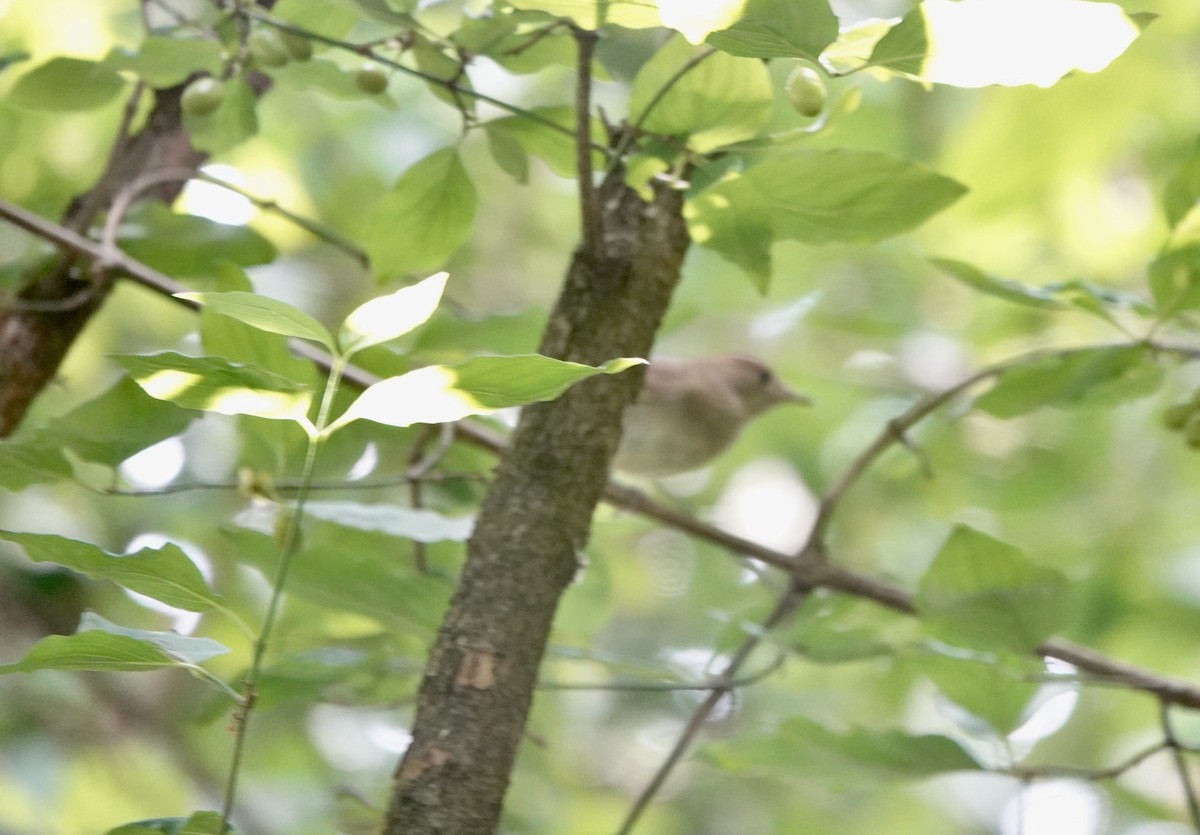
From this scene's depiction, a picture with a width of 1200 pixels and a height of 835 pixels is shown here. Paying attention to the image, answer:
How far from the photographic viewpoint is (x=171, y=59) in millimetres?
1145

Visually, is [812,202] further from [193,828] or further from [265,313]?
[193,828]

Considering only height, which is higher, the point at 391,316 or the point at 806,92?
the point at 806,92

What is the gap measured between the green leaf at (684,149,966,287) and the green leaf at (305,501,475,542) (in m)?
0.39

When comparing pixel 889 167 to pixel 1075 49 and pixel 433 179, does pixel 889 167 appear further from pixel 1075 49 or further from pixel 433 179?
pixel 433 179

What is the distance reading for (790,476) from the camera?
10.6 ft

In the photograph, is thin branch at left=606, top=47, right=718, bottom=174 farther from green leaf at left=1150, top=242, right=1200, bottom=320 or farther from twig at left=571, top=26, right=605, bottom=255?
green leaf at left=1150, top=242, right=1200, bottom=320

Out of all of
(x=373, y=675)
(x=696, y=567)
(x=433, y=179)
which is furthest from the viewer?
(x=696, y=567)

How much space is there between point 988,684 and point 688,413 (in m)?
1.20

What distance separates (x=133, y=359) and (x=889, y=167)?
0.60 m

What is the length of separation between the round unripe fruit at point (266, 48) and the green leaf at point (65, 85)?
0.21 metres

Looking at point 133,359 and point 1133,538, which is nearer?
point 133,359

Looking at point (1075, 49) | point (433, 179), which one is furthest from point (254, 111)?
point (1075, 49)

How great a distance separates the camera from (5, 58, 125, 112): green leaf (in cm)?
123

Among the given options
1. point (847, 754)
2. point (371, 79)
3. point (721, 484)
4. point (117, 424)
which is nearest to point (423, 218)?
point (371, 79)
